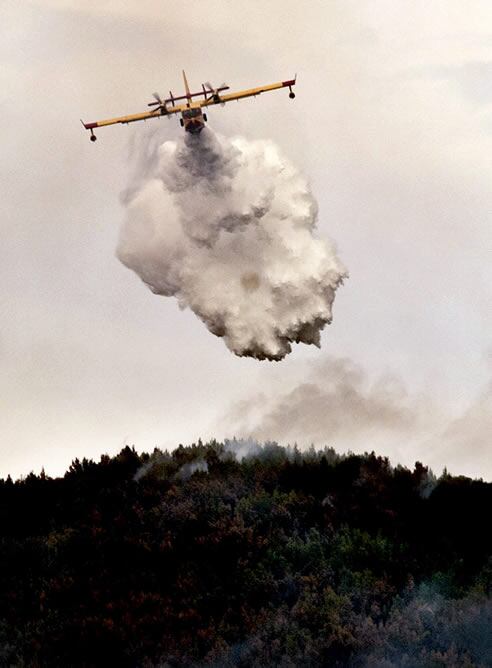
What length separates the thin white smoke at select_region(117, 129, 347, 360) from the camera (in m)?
36.6

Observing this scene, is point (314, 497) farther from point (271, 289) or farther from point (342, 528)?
point (271, 289)

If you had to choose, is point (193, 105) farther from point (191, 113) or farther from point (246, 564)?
point (246, 564)

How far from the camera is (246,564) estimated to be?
2550 cm

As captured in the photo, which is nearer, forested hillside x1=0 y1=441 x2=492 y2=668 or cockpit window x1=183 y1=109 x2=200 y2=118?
forested hillside x1=0 y1=441 x2=492 y2=668

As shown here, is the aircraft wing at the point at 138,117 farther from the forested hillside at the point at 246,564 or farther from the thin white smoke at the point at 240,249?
the forested hillside at the point at 246,564

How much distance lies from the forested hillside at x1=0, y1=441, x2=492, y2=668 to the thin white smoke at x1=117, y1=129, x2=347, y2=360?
5.71m

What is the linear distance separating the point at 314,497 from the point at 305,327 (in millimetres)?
9235

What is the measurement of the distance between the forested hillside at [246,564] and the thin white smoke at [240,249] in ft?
18.7

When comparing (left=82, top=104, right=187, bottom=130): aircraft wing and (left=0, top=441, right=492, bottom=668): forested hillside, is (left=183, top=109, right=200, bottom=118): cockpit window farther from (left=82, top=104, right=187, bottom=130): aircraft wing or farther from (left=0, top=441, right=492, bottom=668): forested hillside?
(left=0, top=441, right=492, bottom=668): forested hillside

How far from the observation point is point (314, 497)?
28.4 meters

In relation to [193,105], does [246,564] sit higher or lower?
lower

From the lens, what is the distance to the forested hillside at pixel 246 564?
22750mm

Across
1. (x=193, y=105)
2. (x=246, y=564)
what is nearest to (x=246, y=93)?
(x=193, y=105)

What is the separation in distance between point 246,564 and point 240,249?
14.0m
